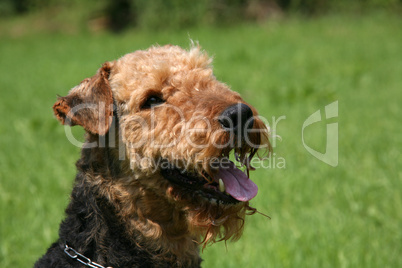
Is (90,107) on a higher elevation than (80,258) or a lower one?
higher

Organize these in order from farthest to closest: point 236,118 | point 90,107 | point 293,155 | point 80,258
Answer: point 293,155, point 90,107, point 80,258, point 236,118

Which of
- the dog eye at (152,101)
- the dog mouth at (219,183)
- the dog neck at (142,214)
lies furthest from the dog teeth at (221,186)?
the dog eye at (152,101)

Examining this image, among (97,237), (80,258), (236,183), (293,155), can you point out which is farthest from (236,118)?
(293,155)

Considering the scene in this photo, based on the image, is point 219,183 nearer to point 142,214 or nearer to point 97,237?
point 142,214

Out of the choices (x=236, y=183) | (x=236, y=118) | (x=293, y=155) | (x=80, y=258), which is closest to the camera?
(x=236, y=118)

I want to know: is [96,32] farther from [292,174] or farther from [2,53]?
[292,174]

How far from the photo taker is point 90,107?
335 centimetres

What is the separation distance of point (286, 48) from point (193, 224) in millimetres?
A: 11916

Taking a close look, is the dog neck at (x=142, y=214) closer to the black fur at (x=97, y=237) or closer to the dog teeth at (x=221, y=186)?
the black fur at (x=97, y=237)

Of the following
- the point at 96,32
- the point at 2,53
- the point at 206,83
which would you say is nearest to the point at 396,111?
the point at 206,83

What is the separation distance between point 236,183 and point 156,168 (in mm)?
582

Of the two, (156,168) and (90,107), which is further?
(90,107)

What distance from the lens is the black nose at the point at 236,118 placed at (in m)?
2.94

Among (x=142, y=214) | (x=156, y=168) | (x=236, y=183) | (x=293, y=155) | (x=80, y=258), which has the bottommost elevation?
(x=293, y=155)
